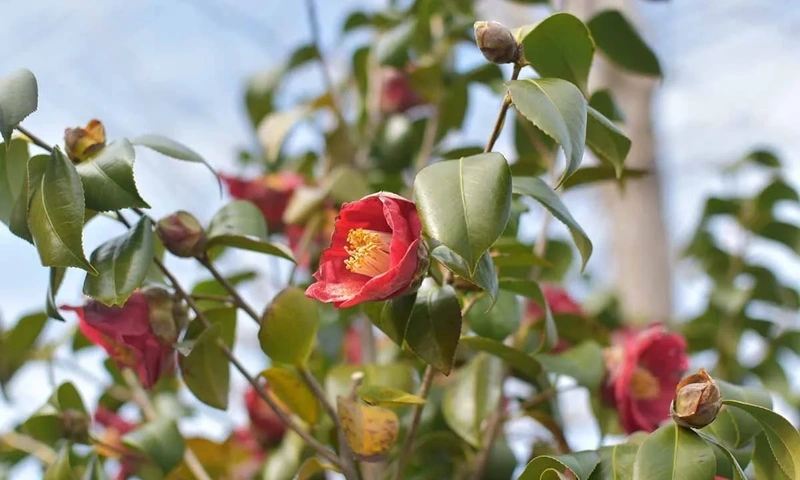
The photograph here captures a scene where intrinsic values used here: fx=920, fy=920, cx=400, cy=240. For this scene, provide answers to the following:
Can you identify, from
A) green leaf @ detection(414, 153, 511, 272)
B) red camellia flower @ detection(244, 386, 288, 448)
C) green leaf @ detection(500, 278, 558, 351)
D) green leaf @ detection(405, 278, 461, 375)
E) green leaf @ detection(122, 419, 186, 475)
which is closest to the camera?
green leaf @ detection(414, 153, 511, 272)

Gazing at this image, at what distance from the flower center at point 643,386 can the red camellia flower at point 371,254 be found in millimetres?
349

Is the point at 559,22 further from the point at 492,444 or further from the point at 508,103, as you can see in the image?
the point at 492,444

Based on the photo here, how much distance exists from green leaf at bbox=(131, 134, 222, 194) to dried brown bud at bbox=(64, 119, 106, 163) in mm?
30

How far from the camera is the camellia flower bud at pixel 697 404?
543 mm

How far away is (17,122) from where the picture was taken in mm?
554

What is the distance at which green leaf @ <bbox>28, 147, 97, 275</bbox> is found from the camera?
21.9 inches

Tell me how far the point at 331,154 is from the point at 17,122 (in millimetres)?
688

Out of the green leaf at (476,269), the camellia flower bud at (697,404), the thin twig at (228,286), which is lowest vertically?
the camellia flower bud at (697,404)

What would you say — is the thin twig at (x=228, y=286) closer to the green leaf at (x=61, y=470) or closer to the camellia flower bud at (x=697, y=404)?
the green leaf at (x=61, y=470)

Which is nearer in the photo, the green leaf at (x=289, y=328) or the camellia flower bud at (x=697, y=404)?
the camellia flower bud at (x=697, y=404)

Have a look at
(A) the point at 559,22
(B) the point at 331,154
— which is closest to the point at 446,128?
(B) the point at 331,154

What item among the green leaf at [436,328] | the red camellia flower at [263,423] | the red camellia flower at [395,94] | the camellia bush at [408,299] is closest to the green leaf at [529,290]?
the camellia bush at [408,299]

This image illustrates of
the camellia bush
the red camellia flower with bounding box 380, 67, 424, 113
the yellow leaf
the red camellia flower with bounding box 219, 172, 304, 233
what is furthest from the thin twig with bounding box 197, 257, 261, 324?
the red camellia flower with bounding box 380, 67, 424, 113

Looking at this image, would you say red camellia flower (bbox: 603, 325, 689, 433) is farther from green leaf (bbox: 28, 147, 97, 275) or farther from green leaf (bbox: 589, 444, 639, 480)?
green leaf (bbox: 28, 147, 97, 275)
